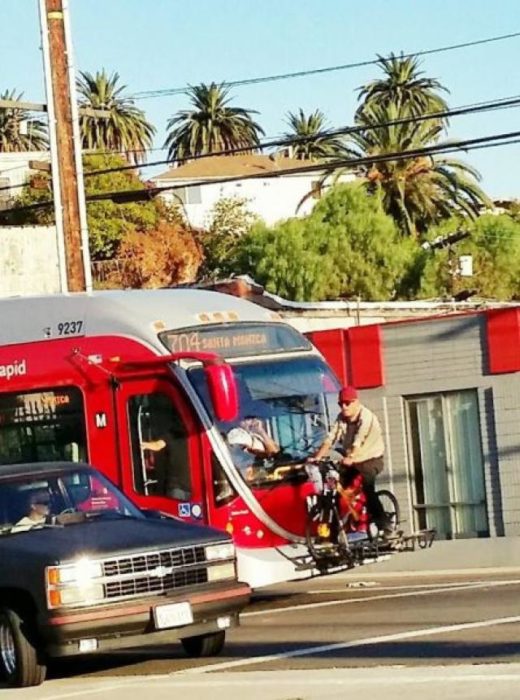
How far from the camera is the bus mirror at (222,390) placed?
55.1 feet

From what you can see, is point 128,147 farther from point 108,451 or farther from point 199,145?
point 108,451

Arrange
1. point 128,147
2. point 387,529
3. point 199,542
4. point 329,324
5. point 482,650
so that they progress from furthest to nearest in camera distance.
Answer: point 128,147
point 329,324
point 387,529
point 199,542
point 482,650

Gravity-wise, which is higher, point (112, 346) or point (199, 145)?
point (199, 145)

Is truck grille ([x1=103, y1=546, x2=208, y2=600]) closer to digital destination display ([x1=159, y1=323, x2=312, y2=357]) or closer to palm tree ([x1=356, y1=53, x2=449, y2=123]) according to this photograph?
digital destination display ([x1=159, y1=323, x2=312, y2=357])

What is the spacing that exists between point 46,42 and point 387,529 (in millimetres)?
11533

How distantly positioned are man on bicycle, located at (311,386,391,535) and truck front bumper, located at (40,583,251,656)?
4602 millimetres

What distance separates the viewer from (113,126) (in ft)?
305

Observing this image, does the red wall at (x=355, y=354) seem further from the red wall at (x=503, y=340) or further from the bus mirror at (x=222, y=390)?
the bus mirror at (x=222, y=390)

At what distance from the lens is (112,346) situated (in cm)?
1794

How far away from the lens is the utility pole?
2564 centimetres

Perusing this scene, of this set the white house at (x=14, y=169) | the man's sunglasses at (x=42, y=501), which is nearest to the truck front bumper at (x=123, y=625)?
the man's sunglasses at (x=42, y=501)

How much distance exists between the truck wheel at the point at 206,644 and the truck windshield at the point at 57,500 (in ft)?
3.82

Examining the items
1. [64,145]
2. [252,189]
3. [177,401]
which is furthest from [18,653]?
[252,189]

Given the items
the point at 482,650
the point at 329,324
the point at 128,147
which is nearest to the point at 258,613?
the point at 482,650
